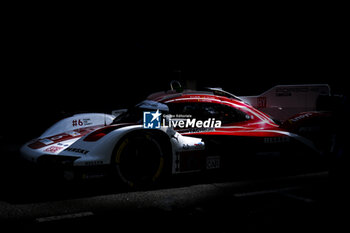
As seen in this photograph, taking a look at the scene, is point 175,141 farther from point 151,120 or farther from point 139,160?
point 139,160

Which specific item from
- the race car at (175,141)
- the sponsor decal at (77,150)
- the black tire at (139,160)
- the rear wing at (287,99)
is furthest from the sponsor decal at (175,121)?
the rear wing at (287,99)

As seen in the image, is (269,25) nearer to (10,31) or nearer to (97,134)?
(10,31)

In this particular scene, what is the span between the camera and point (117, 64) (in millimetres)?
10508

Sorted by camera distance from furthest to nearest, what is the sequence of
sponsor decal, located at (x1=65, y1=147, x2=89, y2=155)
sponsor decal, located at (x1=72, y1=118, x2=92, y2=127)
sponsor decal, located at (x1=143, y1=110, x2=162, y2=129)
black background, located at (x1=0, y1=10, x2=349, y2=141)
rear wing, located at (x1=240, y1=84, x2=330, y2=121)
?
1. black background, located at (x1=0, y1=10, x2=349, y2=141)
2. rear wing, located at (x1=240, y1=84, x2=330, y2=121)
3. sponsor decal, located at (x1=72, y1=118, x2=92, y2=127)
4. sponsor decal, located at (x1=143, y1=110, x2=162, y2=129)
5. sponsor decal, located at (x1=65, y1=147, x2=89, y2=155)

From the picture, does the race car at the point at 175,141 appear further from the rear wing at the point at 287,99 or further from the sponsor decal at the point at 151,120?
the rear wing at the point at 287,99

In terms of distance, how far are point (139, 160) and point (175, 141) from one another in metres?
0.50

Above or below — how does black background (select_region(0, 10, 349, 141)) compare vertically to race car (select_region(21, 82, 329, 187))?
above

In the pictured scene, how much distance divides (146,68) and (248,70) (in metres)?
3.42

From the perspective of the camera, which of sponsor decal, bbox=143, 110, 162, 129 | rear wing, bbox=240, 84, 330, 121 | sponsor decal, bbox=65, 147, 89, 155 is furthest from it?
rear wing, bbox=240, 84, 330, 121

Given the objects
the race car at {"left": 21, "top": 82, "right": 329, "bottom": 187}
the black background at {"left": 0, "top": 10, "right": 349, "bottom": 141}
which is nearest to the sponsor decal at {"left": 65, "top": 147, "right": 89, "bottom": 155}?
the race car at {"left": 21, "top": 82, "right": 329, "bottom": 187}

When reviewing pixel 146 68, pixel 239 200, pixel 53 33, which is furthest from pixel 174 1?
pixel 239 200

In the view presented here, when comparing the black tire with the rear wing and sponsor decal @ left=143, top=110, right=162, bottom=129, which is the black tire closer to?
sponsor decal @ left=143, top=110, right=162, bottom=129

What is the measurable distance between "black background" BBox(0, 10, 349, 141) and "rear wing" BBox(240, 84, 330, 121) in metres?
4.87

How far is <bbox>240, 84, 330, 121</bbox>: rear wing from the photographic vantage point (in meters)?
5.75
